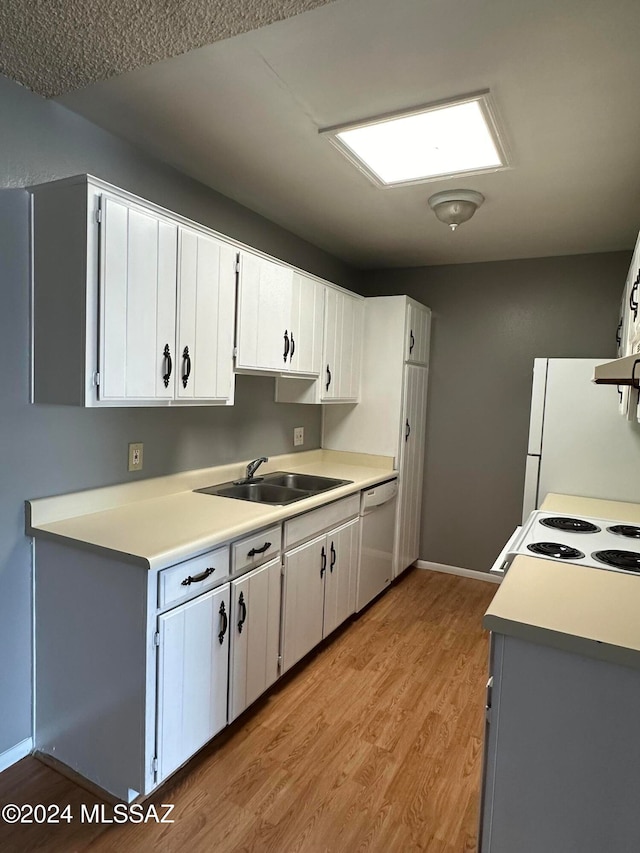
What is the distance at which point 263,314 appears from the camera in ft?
8.27

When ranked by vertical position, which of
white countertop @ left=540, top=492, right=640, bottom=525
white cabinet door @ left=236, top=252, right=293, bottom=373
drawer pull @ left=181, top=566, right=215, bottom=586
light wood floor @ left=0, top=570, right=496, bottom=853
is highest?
white cabinet door @ left=236, top=252, right=293, bottom=373

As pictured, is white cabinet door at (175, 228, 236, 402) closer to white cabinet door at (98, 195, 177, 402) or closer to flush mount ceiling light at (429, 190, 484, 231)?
white cabinet door at (98, 195, 177, 402)

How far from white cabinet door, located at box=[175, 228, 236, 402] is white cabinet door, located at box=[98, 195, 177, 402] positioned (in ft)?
0.19

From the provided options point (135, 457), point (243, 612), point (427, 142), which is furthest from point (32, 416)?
point (427, 142)

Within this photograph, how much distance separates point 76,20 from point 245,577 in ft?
6.16

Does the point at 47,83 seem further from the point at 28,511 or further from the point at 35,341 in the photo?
the point at 28,511

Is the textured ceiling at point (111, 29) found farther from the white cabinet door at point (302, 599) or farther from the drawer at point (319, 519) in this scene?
the white cabinet door at point (302, 599)

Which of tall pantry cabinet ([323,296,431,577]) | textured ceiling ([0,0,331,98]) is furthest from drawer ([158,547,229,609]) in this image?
tall pantry cabinet ([323,296,431,577])

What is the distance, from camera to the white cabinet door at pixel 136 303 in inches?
68.5

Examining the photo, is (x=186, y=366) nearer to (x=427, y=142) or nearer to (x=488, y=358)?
(x=427, y=142)

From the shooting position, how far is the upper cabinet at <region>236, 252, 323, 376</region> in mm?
2402

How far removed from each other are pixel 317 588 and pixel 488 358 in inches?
88.2

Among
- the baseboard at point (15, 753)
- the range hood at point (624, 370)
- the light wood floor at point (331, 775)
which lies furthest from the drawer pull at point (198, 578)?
the range hood at point (624, 370)

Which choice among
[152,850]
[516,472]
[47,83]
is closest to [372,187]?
[47,83]
